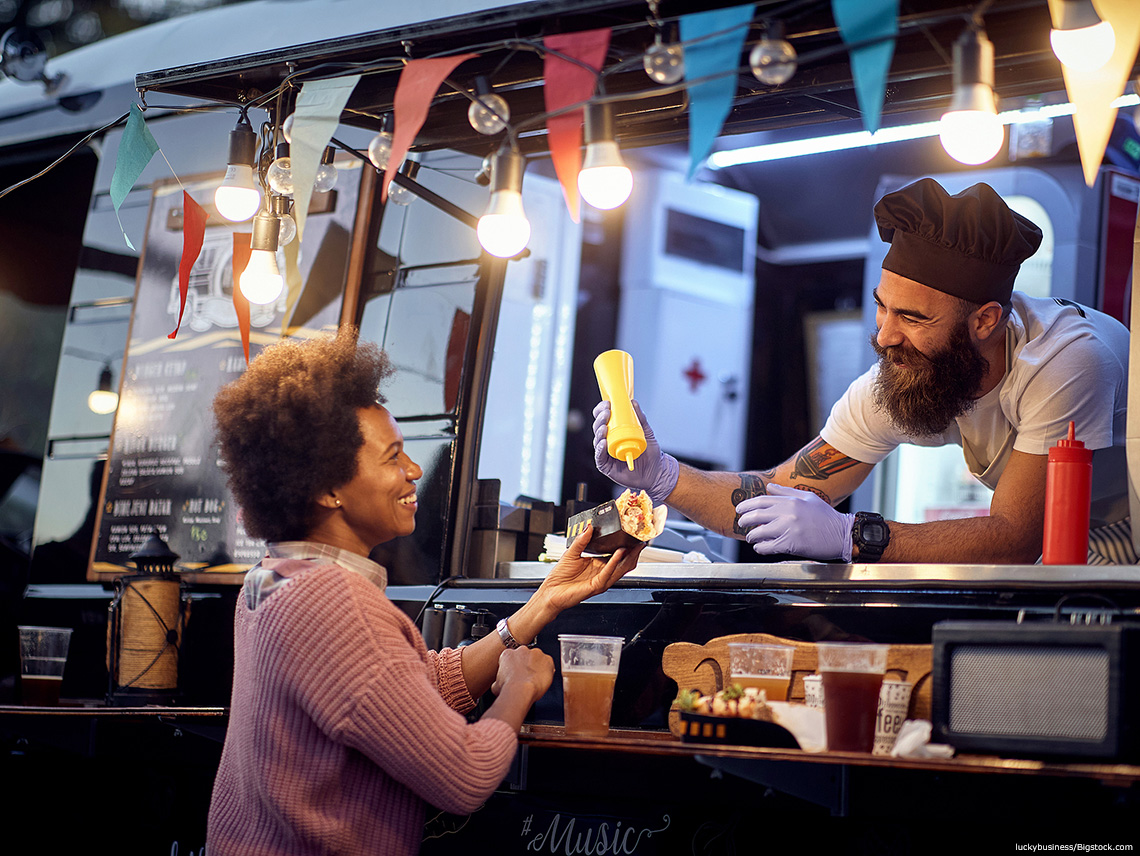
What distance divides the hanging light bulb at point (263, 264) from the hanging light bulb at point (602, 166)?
3.44 ft

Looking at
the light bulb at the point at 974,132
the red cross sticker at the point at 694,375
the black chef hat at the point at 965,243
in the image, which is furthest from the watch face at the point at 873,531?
the red cross sticker at the point at 694,375

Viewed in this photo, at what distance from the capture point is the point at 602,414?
3.14 m

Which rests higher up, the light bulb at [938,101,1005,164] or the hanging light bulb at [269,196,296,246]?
the hanging light bulb at [269,196,296,246]

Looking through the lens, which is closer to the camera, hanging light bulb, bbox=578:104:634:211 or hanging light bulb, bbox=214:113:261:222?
hanging light bulb, bbox=578:104:634:211

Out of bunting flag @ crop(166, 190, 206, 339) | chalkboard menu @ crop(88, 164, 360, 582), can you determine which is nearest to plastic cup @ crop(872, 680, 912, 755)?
bunting flag @ crop(166, 190, 206, 339)

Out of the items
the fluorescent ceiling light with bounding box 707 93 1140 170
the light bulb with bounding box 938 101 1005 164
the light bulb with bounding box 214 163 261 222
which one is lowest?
the light bulb with bounding box 938 101 1005 164

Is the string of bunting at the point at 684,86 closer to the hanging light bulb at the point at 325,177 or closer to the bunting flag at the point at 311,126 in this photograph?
the bunting flag at the point at 311,126

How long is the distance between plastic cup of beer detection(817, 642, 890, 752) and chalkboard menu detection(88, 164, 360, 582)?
2.37 metres

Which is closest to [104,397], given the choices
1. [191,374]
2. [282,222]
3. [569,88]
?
[191,374]

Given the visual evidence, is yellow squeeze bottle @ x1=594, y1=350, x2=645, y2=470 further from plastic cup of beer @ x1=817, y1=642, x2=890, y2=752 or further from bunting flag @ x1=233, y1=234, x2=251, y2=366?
bunting flag @ x1=233, y1=234, x2=251, y2=366

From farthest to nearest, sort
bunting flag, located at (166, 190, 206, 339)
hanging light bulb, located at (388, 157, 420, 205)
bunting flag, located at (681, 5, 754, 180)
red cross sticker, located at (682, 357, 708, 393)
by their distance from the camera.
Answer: red cross sticker, located at (682, 357, 708, 393), hanging light bulb, located at (388, 157, 420, 205), bunting flag, located at (166, 190, 206, 339), bunting flag, located at (681, 5, 754, 180)

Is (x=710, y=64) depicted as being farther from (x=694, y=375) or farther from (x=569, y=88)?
(x=694, y=375)

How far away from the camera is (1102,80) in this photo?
6.97 ft

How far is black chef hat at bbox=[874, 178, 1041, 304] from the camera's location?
3.24 m
